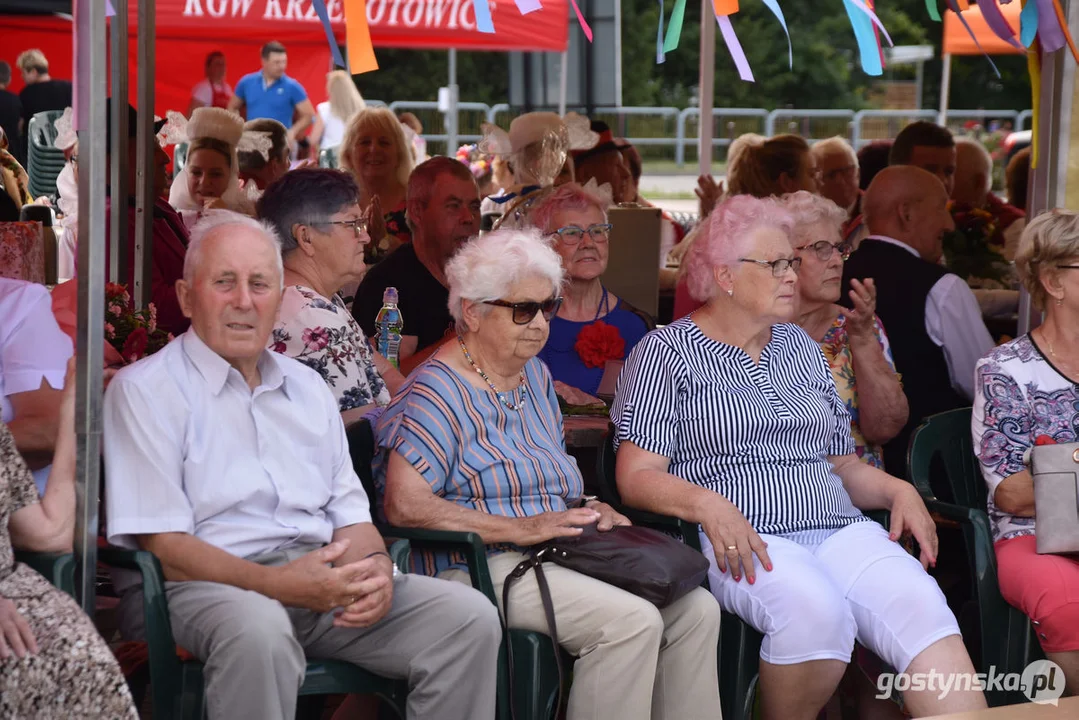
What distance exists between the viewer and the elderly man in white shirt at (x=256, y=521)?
→ 253 cm

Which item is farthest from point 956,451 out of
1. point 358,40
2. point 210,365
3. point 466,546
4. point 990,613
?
point 210,365

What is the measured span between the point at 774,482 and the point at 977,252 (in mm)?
3111

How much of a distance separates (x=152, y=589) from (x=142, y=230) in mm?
2223

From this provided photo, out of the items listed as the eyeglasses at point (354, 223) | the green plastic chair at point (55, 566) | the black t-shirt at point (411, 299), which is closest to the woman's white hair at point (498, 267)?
the eyeglasses at point (354, 223)

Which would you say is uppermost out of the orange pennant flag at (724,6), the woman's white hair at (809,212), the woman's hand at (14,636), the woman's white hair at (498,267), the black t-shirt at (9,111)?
the black t-shirt at (9,111)

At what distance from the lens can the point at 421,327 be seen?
4543mm

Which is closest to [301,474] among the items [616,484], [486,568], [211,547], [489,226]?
[211,547]

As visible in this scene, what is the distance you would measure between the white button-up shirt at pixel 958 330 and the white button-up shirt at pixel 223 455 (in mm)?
2152

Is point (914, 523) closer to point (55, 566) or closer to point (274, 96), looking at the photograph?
point (55, 566)

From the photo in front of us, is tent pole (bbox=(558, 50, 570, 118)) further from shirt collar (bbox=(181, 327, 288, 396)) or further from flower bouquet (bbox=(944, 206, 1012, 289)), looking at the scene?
shirt collar (bbox=(181, 327, 288, 396))

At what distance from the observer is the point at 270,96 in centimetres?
1273

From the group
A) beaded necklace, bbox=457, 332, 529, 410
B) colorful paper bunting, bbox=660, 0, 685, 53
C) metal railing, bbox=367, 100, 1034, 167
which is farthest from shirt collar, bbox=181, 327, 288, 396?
metal railing, bbox=367, 100, 1034, 167

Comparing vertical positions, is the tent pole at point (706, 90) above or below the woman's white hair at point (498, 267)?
above

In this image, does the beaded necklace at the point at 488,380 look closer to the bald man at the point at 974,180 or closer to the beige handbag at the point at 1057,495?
the beige handbag at the point at 1057,495
